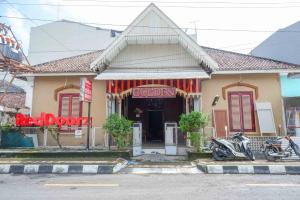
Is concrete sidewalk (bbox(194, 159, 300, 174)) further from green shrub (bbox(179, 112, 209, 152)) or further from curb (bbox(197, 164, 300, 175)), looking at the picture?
green shrub (bbox(179, 112, 209, 152))

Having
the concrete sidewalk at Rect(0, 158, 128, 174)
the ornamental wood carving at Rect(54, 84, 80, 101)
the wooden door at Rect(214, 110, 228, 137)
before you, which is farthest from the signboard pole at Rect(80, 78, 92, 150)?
the wooden door at Rect(214, 110, 228, 137)

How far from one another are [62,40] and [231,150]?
22.9 meters

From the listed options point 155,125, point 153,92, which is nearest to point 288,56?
point 155,125

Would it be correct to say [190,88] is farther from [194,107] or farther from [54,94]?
[54,94]

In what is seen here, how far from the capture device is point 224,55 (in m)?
17.0

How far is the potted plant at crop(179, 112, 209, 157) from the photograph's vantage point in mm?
11773

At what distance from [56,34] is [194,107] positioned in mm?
19794

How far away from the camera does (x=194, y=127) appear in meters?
12.2

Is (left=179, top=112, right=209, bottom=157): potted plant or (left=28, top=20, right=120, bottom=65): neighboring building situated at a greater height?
(left=28, top=20, right=120, bottom=65): neighboring building

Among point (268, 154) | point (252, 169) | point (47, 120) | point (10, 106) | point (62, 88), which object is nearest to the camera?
point (252, 169)

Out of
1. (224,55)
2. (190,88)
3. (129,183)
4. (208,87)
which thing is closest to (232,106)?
(208,87)

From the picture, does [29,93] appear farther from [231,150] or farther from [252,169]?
[252,169]

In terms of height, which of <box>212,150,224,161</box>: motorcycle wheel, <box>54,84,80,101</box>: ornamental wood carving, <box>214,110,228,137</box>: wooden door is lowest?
<box>212,150,224,161</box>: motorcycle wheel

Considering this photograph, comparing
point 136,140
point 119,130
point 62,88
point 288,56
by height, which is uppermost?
point 288,56
